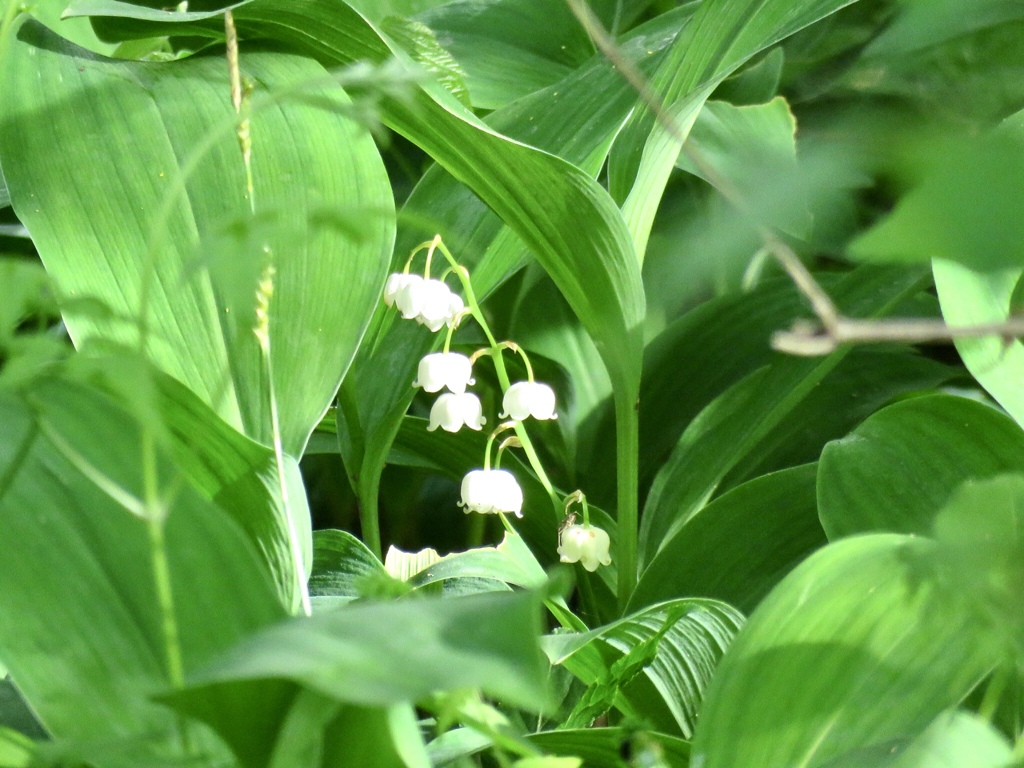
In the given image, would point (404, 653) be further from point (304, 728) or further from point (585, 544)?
point (585, 544)

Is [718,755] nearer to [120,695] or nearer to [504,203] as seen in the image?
[120,695]

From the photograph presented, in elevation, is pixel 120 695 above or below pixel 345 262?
below

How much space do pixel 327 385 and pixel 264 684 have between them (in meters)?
0.24

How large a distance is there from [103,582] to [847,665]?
0.29m

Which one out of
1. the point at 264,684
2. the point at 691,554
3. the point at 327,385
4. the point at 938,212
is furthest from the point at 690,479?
the point at 938,212

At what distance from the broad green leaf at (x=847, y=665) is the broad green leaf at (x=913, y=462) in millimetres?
140

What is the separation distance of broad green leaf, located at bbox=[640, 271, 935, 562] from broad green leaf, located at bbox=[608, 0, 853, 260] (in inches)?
6.3

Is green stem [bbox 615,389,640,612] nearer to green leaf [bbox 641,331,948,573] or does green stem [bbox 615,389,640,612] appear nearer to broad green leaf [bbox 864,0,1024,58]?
green leaf [bbox 641,331,948,573]

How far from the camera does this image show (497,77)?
100cm

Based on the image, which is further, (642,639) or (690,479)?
(690,479)

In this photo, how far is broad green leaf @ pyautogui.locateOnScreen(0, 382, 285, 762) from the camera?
34cm

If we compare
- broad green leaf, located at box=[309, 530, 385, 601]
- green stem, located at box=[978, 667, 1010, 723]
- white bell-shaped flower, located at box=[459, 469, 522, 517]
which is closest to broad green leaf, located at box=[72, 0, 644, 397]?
white bell-shaped flower, located at box=[459, 469, 522, 517]

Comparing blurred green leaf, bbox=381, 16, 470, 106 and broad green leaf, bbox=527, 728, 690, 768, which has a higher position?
blurred green leaf, bbox=381, 16, 470, 106

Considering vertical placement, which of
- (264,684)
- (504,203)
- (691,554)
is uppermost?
(504,203)
